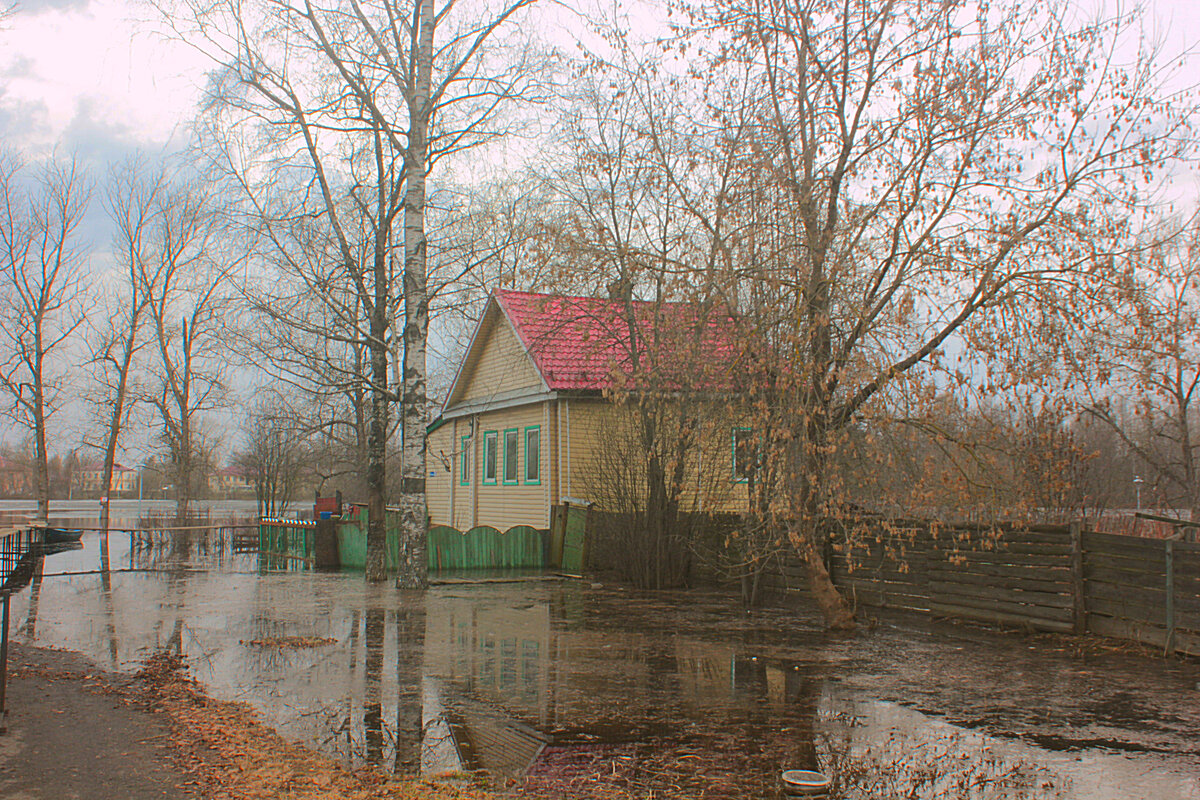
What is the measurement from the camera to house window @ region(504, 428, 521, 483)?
78.6 feet

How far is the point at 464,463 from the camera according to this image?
90.9 feet

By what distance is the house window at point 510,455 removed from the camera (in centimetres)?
2397

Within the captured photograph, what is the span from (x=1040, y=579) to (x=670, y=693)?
559 centimetres

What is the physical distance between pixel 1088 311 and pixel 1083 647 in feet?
11.9

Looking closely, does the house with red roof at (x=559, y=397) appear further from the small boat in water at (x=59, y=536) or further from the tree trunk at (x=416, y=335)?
the small boat in water at (x=59, y=536)

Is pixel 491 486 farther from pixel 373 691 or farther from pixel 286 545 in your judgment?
pixel 373 691

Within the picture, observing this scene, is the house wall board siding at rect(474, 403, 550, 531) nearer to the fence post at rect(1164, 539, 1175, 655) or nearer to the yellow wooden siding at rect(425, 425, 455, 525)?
the yellow wooden siding at rect(425, 425, 455, 525)

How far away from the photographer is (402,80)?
1609 cm

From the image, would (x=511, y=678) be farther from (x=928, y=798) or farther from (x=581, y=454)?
(x=581, y=454)

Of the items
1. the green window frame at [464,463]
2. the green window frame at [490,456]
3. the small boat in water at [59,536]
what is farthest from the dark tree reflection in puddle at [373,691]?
the small boat in water at [59,536]

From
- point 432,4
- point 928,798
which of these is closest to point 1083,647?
point 928,798

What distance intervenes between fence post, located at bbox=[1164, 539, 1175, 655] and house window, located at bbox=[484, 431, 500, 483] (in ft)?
56.9

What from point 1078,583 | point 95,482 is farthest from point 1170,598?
point 95,482

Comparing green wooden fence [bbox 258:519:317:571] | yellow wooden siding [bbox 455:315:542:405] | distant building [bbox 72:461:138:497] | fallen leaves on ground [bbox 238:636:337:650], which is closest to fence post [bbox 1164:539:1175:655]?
fallen leaves on ground [bbox 238:636:337:650]
